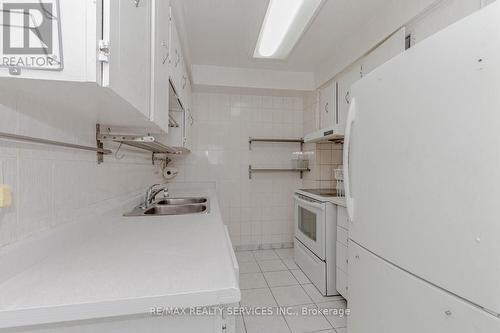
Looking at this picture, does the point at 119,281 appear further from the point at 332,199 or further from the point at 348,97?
the point at 348,97

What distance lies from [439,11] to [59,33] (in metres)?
1.90

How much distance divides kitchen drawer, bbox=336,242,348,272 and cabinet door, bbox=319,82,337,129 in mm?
1233

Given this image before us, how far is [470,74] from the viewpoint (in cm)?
73

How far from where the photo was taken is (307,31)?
6.76 ft

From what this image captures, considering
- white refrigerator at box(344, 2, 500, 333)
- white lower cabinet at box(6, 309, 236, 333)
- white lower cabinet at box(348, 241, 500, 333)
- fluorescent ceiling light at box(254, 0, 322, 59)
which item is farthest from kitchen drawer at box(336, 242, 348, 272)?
fluorescent ceiling light at box(254, 0, 322, 59)

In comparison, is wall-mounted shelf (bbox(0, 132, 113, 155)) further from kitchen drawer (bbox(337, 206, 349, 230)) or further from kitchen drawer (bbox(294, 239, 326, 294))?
kitchen drawer (bbox(294, 239, 326, 294))

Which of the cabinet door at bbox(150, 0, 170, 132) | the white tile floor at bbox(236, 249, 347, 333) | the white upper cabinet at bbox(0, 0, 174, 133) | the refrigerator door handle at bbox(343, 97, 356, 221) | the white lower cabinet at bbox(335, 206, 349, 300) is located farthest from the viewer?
the white lower cabinet at bbox(335, 206, 349, 300)

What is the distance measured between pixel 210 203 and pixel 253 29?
1545mm

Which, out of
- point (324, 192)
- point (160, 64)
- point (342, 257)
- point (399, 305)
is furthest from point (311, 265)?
point (160, 64)

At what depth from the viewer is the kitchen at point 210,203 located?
530 millimetres

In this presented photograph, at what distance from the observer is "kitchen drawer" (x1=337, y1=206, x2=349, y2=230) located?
6.05 feet

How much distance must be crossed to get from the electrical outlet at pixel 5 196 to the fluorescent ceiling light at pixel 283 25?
5.46ft

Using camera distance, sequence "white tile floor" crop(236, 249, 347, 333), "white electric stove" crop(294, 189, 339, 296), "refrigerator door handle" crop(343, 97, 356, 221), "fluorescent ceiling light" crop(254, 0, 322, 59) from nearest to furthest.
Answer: "refrigerator door handle" crop(343, 97, 356, 221), "fluorescent ceiling light" crop(254, 0, 322, 59), "white tile floor" crop(236, 249, 347, 333), "white electric stove" crop(294, 189, 339, 296)

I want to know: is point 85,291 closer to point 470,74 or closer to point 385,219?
point 385,219
